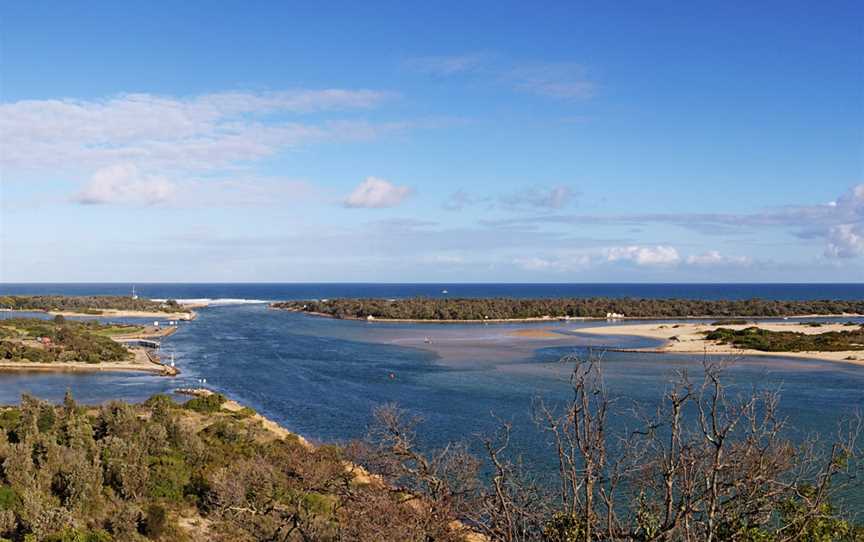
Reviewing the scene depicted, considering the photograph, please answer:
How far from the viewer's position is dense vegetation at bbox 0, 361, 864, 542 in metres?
9.02

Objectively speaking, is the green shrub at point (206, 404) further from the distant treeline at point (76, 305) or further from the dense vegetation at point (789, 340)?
the distant treeline at point (76, 305)

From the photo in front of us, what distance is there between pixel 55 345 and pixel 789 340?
7415 centimetres

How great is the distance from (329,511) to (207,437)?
38.4 ft

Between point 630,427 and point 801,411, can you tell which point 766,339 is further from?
point 630,427

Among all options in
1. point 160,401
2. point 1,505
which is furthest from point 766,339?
point 1,505

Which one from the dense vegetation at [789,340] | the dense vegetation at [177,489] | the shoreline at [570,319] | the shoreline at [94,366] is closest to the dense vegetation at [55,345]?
the shoreline at [94,366]

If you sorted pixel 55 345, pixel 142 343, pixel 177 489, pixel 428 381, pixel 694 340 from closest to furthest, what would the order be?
pixel 177 489
pixel 428 381
pixel 55 345
pixel 142 343
pixel 694 340

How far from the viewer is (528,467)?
1016 inches

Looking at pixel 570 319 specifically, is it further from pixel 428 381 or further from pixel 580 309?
pixel 428 381

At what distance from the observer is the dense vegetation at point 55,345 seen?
62.0m

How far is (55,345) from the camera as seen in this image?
2628 inches

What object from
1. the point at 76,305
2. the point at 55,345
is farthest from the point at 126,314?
the point at 55,345

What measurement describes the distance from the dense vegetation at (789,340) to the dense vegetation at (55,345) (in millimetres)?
61426

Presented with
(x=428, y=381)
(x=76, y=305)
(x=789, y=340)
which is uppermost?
(x=76, y=305)
